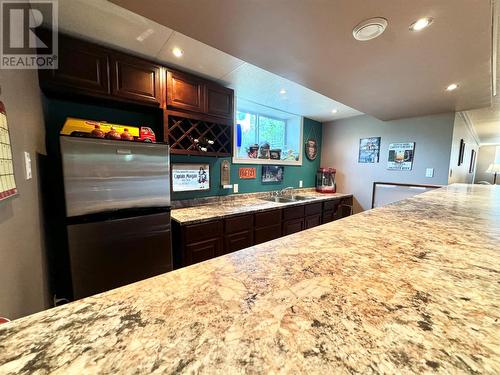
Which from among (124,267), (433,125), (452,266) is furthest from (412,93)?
(124,267)

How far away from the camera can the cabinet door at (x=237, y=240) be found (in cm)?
219

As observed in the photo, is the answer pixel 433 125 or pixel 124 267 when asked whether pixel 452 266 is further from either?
pixel 433 125

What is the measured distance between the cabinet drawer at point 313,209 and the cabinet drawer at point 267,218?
2.10 feet

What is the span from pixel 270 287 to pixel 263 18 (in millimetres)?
1374

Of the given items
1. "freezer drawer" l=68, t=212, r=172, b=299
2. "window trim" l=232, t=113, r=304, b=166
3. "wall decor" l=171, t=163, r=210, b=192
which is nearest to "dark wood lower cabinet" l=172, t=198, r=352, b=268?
"freezer drawer" l=68, t=212, r=172, b=299

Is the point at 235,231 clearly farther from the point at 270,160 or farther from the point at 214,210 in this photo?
the point at 270,160

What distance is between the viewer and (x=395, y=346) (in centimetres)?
35

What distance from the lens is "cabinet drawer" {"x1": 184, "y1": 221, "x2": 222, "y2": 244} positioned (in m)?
1.90

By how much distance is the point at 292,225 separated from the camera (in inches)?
113

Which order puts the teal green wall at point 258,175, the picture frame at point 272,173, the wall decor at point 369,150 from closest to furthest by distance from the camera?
the teal green wall at point 258,175
the picture frame at point 272,173
the wall decor at point 369,150

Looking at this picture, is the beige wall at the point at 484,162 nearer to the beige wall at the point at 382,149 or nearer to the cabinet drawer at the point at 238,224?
the beige wall at the point at 382,149

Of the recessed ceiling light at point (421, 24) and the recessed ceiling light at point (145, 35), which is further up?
the recessed ceiling light at point (145, 35)

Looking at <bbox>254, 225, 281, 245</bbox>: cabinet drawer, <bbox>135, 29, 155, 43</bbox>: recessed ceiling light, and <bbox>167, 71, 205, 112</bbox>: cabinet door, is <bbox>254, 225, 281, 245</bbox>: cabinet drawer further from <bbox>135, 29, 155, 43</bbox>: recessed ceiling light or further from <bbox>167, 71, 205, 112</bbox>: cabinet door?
<bbox>135, 29, 155, 43</bbox>: recessed ceiling light

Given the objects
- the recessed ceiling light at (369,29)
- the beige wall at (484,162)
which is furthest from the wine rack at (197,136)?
the beige wall at (484,162)
